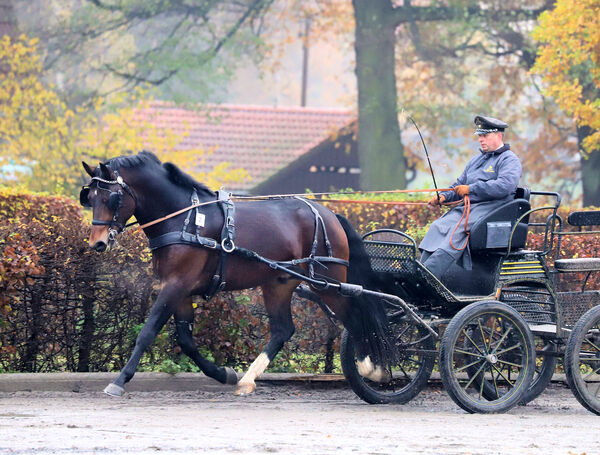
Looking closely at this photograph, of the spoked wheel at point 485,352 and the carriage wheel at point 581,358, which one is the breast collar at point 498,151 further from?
the carriage wheel at point 581,358

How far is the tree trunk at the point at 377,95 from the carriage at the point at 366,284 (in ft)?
45.7

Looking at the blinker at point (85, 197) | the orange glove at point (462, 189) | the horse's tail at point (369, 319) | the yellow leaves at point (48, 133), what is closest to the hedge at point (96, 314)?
the blinker at point (85, 197)

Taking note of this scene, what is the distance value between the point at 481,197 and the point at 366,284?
4.10ft

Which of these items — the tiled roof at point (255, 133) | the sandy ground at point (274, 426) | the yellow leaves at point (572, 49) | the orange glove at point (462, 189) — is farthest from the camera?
the tiled roof at point (255, 133)

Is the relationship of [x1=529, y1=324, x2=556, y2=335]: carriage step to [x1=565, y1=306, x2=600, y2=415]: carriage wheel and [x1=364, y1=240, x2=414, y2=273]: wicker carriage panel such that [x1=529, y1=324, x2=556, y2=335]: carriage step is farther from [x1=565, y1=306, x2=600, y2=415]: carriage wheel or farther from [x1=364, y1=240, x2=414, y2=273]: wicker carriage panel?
[x1=364, y1=240, x2=414, y2=273]: wicker carriage panel

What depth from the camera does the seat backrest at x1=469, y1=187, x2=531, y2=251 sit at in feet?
26.5

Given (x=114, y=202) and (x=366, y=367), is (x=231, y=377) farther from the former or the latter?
(x=114, y=202)

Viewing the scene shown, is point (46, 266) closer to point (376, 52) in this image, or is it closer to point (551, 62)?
point (551, 62)

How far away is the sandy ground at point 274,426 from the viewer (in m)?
6.16

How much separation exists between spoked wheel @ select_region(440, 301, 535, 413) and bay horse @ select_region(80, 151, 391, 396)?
78 centimetres

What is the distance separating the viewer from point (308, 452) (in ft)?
19.6

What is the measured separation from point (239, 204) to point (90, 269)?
1.69m

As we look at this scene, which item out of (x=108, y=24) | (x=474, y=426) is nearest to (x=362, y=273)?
(x=474, y=426)

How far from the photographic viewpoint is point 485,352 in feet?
26.7
